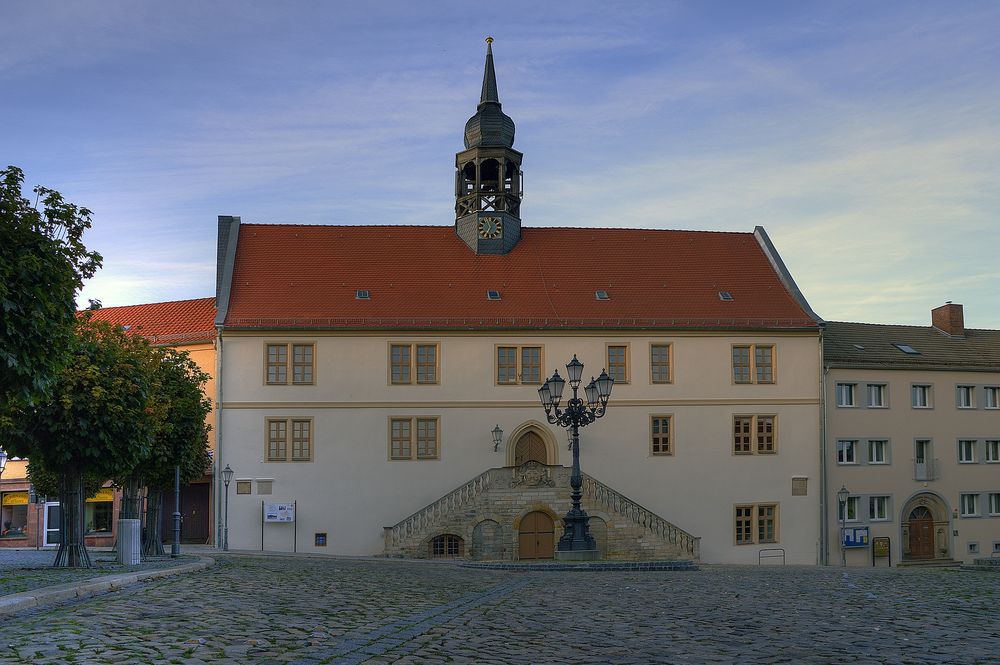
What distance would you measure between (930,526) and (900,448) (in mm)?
3511

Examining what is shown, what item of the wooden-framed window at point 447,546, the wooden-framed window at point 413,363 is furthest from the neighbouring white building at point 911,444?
the wooden-framed window at point 413,363

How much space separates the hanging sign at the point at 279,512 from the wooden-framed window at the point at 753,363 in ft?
56.0

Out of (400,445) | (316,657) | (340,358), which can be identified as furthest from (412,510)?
(316,657)

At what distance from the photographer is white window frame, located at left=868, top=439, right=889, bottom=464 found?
140ft

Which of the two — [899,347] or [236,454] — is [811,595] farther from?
[899,347]

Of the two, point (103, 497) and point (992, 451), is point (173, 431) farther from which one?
point (992, 451)

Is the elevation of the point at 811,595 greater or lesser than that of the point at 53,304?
lesser

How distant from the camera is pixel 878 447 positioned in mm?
43125

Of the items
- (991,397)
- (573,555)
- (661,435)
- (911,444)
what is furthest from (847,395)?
(573,555)

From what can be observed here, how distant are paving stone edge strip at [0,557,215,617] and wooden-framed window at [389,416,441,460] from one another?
68.0ft

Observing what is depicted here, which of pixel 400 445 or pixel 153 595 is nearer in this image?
pixel 153 595

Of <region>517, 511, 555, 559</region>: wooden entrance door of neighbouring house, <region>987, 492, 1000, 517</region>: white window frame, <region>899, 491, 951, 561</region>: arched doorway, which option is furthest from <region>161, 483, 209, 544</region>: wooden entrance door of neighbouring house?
<region>987, 492, 1000, 517</region>: white window frame

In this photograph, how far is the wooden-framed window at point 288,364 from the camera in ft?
126

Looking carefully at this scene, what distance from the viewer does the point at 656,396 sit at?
39.7 metres
